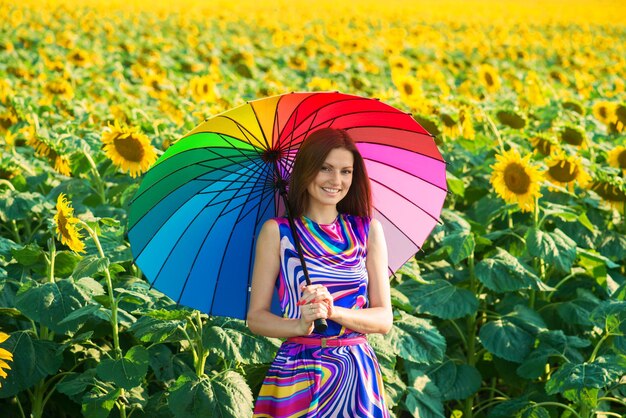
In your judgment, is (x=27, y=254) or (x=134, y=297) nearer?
(x=134, y=297)

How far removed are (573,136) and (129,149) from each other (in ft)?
8.19

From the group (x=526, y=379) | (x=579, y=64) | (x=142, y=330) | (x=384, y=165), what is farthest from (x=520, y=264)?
(x=579, y=64)

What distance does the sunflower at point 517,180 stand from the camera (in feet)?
13.4

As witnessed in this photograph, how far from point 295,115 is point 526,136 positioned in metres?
3.05

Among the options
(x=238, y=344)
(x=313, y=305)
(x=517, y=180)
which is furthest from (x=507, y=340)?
(x=313, y=305)

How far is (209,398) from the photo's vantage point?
2.81m

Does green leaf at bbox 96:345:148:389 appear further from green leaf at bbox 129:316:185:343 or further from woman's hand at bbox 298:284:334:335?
woman's hand at bbox 298:284:334:335

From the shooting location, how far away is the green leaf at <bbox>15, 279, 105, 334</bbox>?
3.06m

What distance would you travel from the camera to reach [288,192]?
253 centimetres

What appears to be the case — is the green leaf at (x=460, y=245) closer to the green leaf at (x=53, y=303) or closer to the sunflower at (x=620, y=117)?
the green leaf at (x=53, y=303)

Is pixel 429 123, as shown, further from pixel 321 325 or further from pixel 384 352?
pixel 321 325

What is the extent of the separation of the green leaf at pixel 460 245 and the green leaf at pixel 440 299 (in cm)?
13

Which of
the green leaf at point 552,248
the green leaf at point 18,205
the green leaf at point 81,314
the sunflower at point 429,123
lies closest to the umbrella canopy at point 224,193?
the green leaf at point 81,314

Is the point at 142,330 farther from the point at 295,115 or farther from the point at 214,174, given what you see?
the point at 295,115
